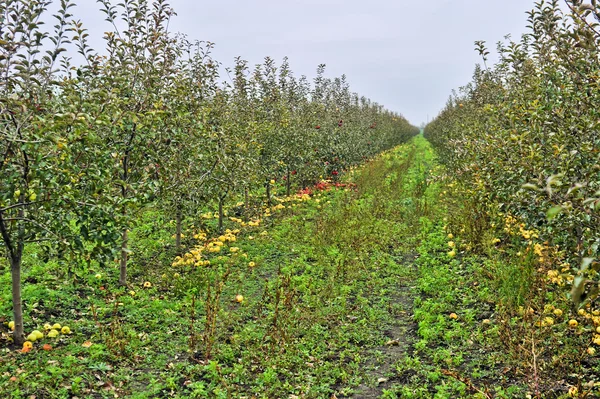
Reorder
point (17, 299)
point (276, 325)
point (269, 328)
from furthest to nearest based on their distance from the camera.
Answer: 1. point (269, 328)
2. point (276, 325)
3. point (17, 299)

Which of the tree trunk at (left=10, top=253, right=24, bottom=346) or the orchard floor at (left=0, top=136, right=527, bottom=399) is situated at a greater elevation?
the tree trunk at (left=10, top=253, right=24, bottom=346)

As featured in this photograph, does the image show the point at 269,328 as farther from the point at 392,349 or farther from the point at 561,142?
the point at 561,142

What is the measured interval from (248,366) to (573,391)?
10.7 ft

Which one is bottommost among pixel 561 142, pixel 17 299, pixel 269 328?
pixel 269 328

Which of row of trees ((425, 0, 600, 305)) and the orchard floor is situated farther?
the orchard floor

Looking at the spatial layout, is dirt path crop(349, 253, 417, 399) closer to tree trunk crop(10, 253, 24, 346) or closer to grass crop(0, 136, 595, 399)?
grass crop(0, 136, 595, 399)

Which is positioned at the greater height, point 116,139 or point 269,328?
point 116,139

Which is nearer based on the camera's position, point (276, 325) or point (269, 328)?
point (276, 325)

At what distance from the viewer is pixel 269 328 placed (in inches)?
219

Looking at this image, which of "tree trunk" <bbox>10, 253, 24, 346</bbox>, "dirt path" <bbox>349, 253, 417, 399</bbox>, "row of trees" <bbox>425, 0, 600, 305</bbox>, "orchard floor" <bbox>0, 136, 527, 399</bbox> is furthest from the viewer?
"tree trunk" <bbox>10, 253, 24, 346</bbox>

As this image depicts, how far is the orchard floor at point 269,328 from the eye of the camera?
4.50 meters

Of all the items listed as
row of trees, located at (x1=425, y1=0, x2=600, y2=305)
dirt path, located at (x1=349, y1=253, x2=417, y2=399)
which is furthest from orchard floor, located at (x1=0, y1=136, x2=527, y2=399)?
row of trees, located at (x1=425, y1=0, x2=600, y2=305)

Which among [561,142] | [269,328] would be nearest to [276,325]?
[269,328]

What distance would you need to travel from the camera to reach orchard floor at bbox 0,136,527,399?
450 cm
